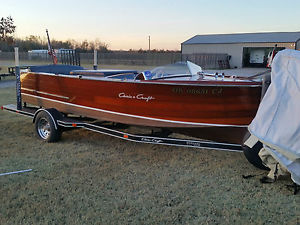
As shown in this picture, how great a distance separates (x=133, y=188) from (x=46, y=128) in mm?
2625

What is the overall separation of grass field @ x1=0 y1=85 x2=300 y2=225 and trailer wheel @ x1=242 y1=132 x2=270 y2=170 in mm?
112

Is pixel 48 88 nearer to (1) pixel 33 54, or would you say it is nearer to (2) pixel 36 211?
(2) pixel 36 211

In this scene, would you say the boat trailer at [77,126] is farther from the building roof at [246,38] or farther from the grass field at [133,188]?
the building roof at [246,38]

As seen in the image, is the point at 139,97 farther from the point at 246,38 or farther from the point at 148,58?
the point at 246,38

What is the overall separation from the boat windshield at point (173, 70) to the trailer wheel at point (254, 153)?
1.66 meters

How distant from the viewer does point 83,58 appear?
38875 millimetres

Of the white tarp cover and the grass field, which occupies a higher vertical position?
the white tarp cover

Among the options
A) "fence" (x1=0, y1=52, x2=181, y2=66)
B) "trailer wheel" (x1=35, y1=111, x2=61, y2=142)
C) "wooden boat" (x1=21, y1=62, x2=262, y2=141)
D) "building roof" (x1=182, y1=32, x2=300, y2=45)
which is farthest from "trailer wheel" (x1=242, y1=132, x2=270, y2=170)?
"building roof" (x1=182, y1=32, x2=300, y2=45)

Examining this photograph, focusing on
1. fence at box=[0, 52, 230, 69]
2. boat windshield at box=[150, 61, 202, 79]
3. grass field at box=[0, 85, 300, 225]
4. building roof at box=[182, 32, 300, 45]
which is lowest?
grass field at box=[0, 85, 300, 225]

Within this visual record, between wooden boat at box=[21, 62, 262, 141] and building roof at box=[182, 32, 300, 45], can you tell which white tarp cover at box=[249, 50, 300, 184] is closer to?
wooden boat at box=[21, 62, 262, 141]

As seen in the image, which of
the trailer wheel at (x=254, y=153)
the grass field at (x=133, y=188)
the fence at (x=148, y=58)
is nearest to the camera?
the grass field at (x=133, y=188)

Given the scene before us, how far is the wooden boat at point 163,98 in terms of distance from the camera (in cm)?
407

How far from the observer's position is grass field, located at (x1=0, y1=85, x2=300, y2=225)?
302 centimetres

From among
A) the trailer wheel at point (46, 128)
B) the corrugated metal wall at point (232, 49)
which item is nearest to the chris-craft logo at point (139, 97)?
the trailer wheel at point (46, 128)
